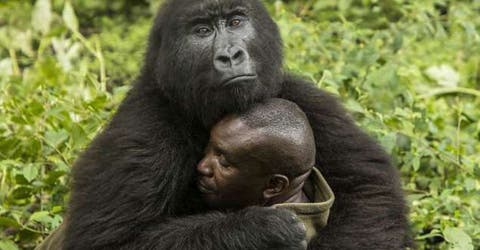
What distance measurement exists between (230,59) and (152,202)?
28.5 inches

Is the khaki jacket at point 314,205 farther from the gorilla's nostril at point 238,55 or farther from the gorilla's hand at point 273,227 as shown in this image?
the gorilla's nostril at point 238,55

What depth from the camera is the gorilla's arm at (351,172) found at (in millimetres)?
5301

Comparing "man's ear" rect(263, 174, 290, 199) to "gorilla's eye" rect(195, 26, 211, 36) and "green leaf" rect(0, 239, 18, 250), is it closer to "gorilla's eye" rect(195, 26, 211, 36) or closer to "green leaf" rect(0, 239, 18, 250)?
"gorilla's eye" rect(195, 26, 211, 36)

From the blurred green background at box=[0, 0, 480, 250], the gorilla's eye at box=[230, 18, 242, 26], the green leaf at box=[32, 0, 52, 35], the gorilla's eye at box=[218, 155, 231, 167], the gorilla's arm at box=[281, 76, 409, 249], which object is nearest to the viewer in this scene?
the gorilla's eye at box=[218, 155, 231, 167]

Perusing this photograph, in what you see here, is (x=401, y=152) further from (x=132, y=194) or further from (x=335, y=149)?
(x=132, y=194)

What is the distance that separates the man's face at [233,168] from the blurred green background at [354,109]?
102 cm

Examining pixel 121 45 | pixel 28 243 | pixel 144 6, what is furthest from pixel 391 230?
pixel 144 6

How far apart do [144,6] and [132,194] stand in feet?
20.1

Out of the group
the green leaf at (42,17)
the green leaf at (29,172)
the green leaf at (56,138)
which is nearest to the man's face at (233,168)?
the green leaf at (29,172)

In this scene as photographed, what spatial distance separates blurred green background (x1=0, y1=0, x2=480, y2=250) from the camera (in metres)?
6.14

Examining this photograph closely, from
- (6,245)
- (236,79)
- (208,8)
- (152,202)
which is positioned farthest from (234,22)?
(6,245)

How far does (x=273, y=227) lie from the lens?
4812 millimetres

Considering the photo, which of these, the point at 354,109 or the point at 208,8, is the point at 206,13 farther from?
the point at 354,109

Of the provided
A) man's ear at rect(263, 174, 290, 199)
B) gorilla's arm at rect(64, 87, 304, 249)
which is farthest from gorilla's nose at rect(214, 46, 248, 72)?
man's ear at rect(263, 174, 290, 199)
